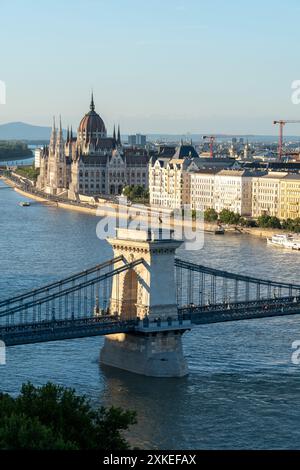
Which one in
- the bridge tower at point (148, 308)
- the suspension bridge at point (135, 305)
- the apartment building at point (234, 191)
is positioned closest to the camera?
the suspension bridge at point (135, 305)

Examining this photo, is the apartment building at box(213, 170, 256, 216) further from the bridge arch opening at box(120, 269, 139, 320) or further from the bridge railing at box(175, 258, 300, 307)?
the bridge arch opening at box(120, 269, 139, 320)

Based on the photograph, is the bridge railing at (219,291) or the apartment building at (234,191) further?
the apartment building at (234,191)

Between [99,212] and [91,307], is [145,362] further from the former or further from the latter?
[99,212]

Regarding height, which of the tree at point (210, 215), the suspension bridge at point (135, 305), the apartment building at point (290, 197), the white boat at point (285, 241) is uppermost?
the suspension bridge at point (135, 305)

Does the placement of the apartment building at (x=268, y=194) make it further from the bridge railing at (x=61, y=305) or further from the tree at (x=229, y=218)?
the bridge railing at (x=61, y=305)

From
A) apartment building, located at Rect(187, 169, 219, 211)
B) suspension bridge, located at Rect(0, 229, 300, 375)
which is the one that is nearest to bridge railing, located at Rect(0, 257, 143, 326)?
suspension bridge, located at Rect(0, 229, 300, 375)

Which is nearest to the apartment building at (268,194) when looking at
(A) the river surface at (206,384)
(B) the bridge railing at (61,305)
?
(B) the bridge railing at (61,305)

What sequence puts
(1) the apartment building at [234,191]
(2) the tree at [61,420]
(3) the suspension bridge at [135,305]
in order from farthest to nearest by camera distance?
(1) the apartment building at [234,191], (3) the suspension bridge at [135,305], (2) the tree at [61,420]
